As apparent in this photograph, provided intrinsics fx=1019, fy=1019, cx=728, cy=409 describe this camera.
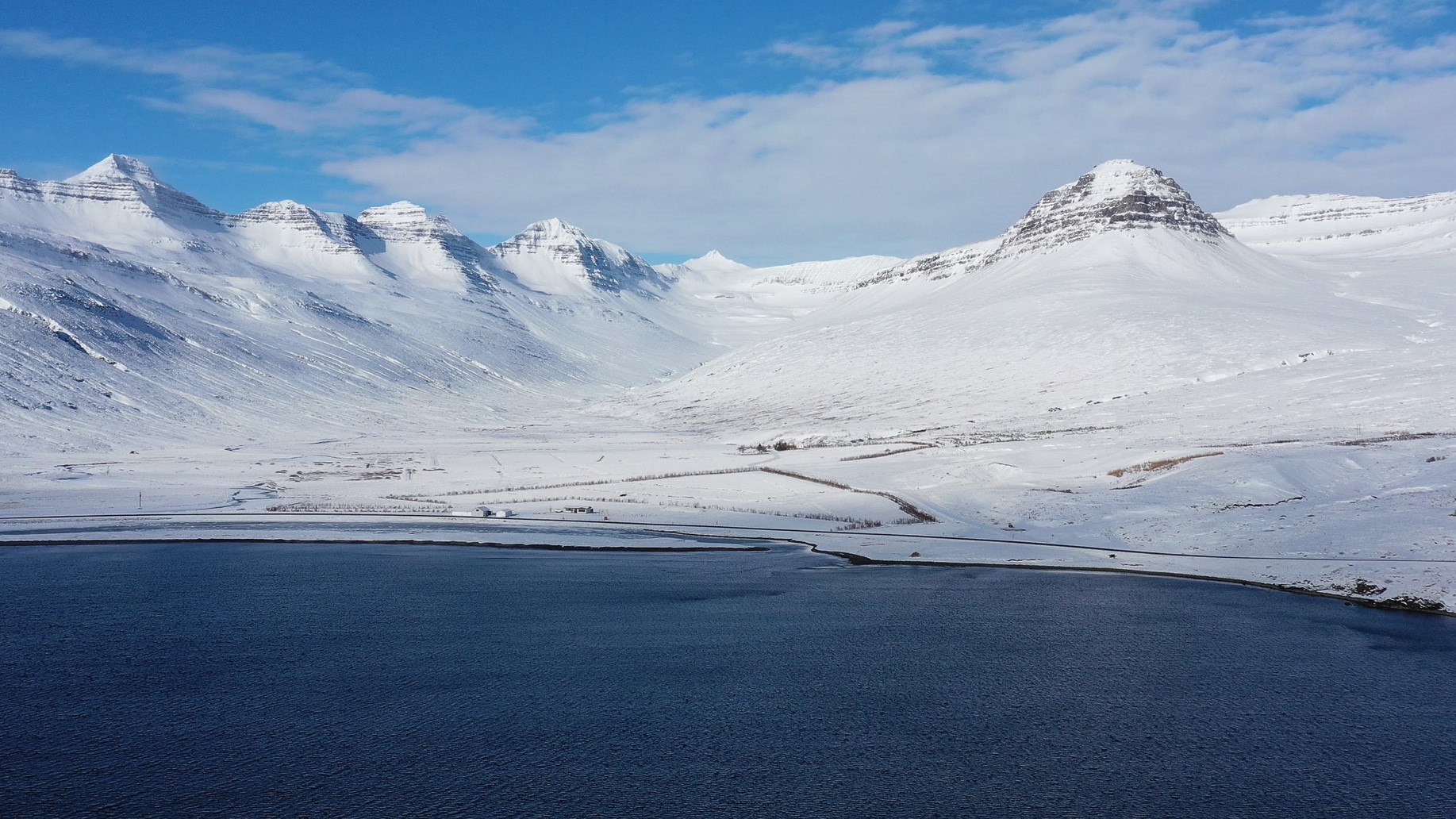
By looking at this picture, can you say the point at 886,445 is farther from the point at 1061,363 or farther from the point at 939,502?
the point at 1061,363

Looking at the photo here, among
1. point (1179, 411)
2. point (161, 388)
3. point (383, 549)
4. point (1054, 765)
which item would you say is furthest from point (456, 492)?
point (161, 388)

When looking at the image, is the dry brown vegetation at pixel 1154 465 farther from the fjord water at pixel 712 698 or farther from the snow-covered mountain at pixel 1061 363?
the snow-covered mountain at pixel 1061 363

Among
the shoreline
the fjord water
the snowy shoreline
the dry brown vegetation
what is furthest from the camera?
the dry brown vegetation

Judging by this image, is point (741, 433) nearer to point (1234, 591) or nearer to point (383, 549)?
point (383, 549)

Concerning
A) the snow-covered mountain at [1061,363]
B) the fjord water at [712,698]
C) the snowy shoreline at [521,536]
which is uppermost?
the snow-covered mountain at [1061,363]

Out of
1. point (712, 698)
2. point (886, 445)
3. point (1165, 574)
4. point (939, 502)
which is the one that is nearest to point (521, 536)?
point (939, 502)

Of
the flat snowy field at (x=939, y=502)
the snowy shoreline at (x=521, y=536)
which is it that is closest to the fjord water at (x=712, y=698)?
the snowy shoreline at (x=521, y=536)

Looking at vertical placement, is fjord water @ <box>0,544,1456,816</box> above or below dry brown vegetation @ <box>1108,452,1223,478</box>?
below

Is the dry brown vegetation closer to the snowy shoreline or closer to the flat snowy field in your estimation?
the flat snowy field

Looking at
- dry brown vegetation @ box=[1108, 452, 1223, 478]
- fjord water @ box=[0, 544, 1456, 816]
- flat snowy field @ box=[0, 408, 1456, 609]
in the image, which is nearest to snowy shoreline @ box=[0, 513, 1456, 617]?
flat snowy field @ box=[0, 408, 1456, 609]
